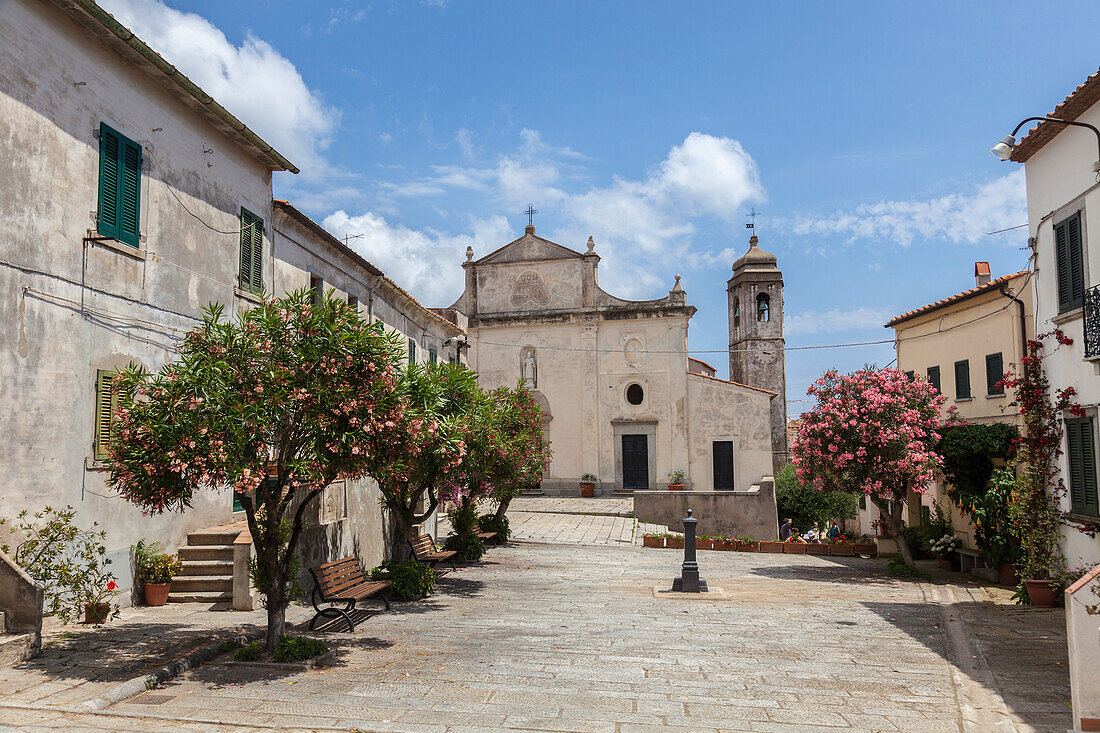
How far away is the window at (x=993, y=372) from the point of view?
1663cm

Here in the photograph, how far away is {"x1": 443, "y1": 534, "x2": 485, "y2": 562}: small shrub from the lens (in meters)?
16.8

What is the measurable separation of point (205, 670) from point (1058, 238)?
14041 mm

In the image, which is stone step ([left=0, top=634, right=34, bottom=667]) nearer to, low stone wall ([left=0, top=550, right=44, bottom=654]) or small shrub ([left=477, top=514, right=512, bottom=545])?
low stone wall ([left=0, top=550, right=44, bottom=654])

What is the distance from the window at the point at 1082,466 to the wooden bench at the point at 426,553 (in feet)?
36.2

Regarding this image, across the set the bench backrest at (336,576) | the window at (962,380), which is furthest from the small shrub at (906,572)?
the bench backrest at (336,576)

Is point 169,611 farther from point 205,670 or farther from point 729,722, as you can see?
point 729,722

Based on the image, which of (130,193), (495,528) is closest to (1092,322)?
(130,193)

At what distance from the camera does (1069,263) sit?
12234 mm

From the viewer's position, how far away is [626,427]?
112 ft

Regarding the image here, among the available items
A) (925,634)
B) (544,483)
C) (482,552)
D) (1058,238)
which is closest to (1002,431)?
(1058,238)

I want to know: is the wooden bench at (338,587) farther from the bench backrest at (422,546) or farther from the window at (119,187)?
the window at (119,187)

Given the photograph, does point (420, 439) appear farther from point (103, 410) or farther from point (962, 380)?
point (962, 380)

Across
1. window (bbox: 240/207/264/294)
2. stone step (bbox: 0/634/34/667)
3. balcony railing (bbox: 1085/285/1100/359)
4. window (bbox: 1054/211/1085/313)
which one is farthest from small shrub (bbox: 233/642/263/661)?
window (bbox: 1054/211/1085/313)

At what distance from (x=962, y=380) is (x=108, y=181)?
18.3 metres
